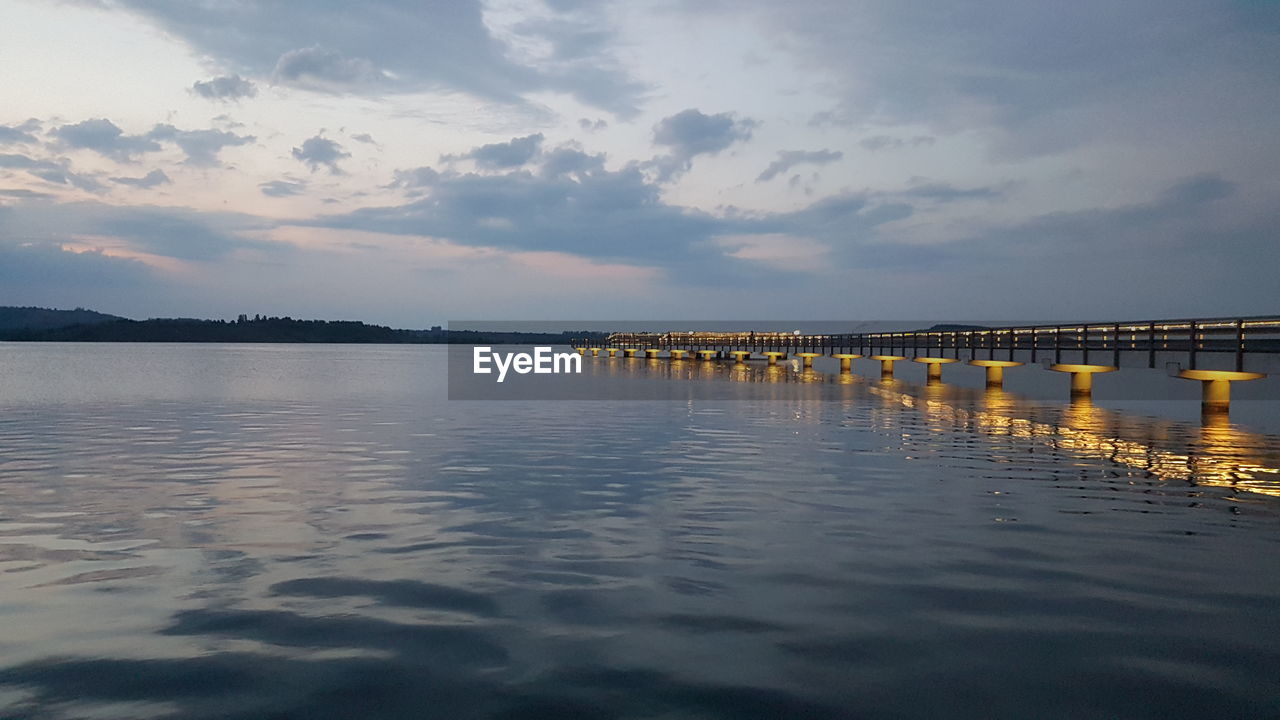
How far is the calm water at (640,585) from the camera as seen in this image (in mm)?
6539

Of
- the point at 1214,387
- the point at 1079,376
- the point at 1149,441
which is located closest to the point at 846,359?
the point at 1079,376

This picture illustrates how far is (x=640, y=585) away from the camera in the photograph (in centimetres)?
949

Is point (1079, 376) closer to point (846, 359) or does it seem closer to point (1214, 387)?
point (1214, 387)

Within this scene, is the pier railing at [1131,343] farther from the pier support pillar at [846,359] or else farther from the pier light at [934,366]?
the pier support pillar at [846,359]

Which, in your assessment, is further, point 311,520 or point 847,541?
point 311,520

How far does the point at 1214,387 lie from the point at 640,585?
36984mm

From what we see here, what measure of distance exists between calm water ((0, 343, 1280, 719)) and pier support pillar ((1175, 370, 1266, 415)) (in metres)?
16.8

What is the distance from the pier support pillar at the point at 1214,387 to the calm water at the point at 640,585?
16.8m

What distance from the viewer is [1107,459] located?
68.4 feet

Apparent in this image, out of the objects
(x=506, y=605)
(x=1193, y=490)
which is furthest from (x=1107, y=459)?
(x=506, y=605)

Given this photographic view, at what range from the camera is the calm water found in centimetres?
654

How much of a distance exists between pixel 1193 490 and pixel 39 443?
87.8 ft

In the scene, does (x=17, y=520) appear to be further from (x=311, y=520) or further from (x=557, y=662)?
(x=557, y=662)

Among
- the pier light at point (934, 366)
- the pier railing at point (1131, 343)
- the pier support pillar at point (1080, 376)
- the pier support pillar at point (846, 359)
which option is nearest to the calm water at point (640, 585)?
the pier railing at point (1131, 343)
